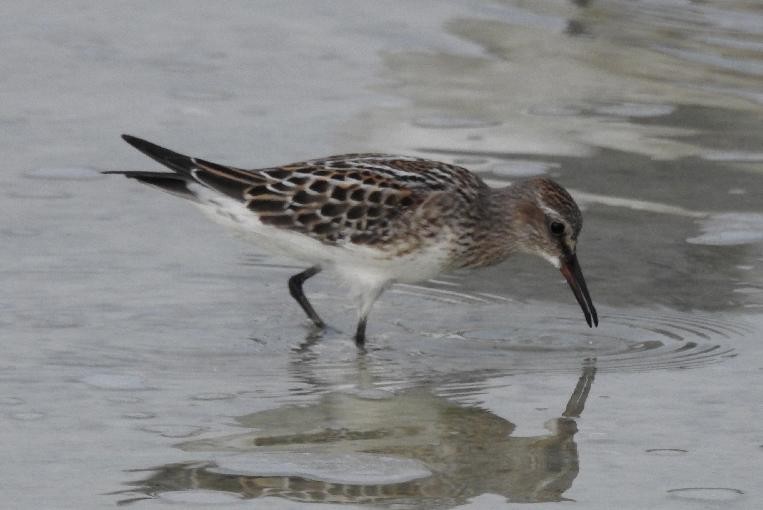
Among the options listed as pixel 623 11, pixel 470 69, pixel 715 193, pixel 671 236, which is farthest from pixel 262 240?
pixel 623 11

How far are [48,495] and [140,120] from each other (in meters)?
6.03

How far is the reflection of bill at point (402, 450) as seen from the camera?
6031 mm

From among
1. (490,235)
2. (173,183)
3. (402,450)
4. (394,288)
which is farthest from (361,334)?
(402,450)

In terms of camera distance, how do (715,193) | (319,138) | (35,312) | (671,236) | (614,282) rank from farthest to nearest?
1. (319,138)
2. (715,193)
3. (671,236)
4. (614,282)
5. (35,312)

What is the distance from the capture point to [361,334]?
8.23 m

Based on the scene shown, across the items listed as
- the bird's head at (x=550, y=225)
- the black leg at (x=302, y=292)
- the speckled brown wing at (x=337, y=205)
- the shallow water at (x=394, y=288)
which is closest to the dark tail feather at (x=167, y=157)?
the speckled brown wing at (x=337, y=205)

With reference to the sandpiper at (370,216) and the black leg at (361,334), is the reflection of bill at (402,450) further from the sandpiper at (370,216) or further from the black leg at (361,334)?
the sandpiper at (370,216)

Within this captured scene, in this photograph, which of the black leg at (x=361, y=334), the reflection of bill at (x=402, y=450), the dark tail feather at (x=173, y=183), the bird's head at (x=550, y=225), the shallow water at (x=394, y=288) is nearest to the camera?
the reflection of bill at (x=402, y=450)

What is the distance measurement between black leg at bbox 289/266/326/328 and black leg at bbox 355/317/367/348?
0.34 metres

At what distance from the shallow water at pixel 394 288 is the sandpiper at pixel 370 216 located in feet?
1.00

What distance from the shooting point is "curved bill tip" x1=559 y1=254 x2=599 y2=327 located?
8219mm

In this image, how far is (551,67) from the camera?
13477 millimetres

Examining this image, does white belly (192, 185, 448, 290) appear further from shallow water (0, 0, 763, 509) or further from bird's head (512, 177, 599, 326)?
bird's head (512, 177, 599, 326)

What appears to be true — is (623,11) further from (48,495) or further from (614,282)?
(48,495)
